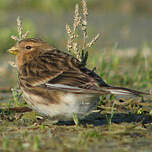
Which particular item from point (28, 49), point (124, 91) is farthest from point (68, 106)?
point (28, 49)

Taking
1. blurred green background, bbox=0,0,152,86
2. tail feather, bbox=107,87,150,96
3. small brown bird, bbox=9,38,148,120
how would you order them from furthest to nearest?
blurred green background, bbox=0,0,152,86
small brown bird, bbox=9,38,148,120
tail feather, bbox=107,87,150,96

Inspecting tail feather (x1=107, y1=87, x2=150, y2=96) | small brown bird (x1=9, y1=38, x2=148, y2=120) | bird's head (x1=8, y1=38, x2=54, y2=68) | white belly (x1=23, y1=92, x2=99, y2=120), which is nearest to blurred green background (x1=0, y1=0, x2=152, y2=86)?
bird's head (x1=8, y1=38, x2=54, y2=68)

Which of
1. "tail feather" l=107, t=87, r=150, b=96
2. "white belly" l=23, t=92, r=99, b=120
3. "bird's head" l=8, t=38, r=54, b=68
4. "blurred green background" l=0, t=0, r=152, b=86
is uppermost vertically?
"blurred green background" l=0, t=0, r=152, b=86

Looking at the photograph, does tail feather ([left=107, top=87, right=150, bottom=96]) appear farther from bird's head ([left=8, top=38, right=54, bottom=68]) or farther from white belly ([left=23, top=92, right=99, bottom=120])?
bird's head ([left=8, top=38, right=54, bottom=68])

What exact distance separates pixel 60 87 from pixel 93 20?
36.5ft

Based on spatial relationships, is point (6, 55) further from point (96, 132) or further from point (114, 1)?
point (114, 1)

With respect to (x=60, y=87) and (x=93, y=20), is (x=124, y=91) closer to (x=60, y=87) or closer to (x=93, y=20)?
(x=60, y=87)

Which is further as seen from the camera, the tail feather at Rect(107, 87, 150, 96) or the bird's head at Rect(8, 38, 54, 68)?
the bird's head at Rect(8, 38, 54, 68)

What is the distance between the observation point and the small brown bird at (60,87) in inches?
187

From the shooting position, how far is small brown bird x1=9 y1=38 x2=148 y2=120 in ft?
15.5

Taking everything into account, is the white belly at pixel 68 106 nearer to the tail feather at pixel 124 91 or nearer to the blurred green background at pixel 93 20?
the tail feather at pixel 124 91

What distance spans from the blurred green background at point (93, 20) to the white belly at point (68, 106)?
Answer: 17.1 ft

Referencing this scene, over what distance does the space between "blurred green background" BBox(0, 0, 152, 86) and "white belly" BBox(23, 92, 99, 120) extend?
17.1 feet

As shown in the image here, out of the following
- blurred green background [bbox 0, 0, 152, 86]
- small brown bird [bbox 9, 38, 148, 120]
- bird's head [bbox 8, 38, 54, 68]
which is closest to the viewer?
small brown bird [bbox 9, 38, 148, 120]
